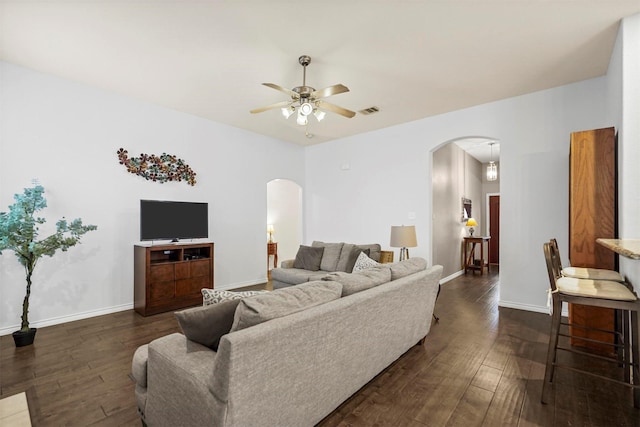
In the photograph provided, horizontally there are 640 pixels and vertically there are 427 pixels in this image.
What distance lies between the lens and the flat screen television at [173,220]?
4117mm

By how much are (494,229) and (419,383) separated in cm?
743

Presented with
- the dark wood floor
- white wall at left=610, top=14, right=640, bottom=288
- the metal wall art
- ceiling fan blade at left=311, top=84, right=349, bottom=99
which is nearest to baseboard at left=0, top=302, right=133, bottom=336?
the dark wood floor

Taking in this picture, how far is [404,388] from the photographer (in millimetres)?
2199

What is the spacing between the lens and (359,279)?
2.15m

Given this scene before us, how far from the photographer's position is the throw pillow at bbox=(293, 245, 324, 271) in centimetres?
490

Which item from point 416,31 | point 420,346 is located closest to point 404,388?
point 420,346

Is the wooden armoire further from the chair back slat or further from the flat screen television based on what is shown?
the flat screen television

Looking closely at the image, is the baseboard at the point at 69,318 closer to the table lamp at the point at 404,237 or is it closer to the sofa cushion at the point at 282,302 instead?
the sofa cushion at the point at 282,302

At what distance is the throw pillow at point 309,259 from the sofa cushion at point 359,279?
2.53 m

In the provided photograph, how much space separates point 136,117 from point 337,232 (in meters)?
4.01

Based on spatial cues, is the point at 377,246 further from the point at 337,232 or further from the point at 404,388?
the point at 404,388

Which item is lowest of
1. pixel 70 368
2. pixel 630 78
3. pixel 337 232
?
pixel 70 368

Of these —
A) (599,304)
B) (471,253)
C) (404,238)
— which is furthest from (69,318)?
(471,253)

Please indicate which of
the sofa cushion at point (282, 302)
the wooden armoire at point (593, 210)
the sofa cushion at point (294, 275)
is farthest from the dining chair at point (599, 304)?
the sofa cushion at point (294, 275)
